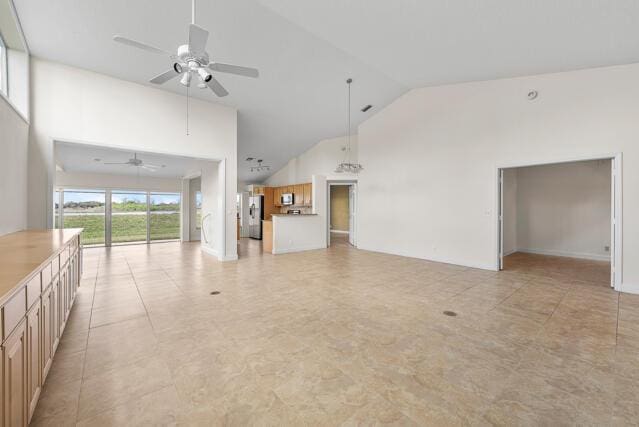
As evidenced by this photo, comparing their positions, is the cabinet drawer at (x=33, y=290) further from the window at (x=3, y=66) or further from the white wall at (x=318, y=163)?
the white wall at (x=318, y=163)

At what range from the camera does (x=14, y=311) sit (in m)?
1.23

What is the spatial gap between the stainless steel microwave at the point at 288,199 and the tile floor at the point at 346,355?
19.5ft

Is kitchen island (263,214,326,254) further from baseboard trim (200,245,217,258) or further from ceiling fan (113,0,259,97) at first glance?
ceiling fan (113,0,259,97)

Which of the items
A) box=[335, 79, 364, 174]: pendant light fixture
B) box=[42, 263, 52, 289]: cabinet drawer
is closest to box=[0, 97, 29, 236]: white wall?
box=[42, 263, 52, 289]: cabinet drawer

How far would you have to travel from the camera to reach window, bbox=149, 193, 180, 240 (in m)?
9.36

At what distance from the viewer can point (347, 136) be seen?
355 inches

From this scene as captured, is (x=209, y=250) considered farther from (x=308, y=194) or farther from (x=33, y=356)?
(x=33, y=356)

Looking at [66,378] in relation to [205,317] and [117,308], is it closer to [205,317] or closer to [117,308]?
[205,317]

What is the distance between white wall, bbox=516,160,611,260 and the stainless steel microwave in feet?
23.5

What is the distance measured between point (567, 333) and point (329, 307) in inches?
97.4

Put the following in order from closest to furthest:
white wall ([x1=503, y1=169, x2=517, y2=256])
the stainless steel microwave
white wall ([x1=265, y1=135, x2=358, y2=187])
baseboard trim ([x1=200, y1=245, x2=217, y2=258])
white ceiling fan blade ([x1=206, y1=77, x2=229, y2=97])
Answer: white ceiling fan blade ([x1=206, y1=77, x2=229, y2=97]), baseboard trim ([x1=200, y1=245, x2=217, y2=258]), white wall ([x1=503, y1=169, x2=517, y2=256]), white wall ([x1=265, y1=135, x2=358, y2=187]), the stainless steel microwave

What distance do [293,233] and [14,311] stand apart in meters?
6.46

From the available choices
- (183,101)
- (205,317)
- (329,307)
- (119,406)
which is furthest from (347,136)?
(119,406)

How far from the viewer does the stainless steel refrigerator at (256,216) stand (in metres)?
10.4
